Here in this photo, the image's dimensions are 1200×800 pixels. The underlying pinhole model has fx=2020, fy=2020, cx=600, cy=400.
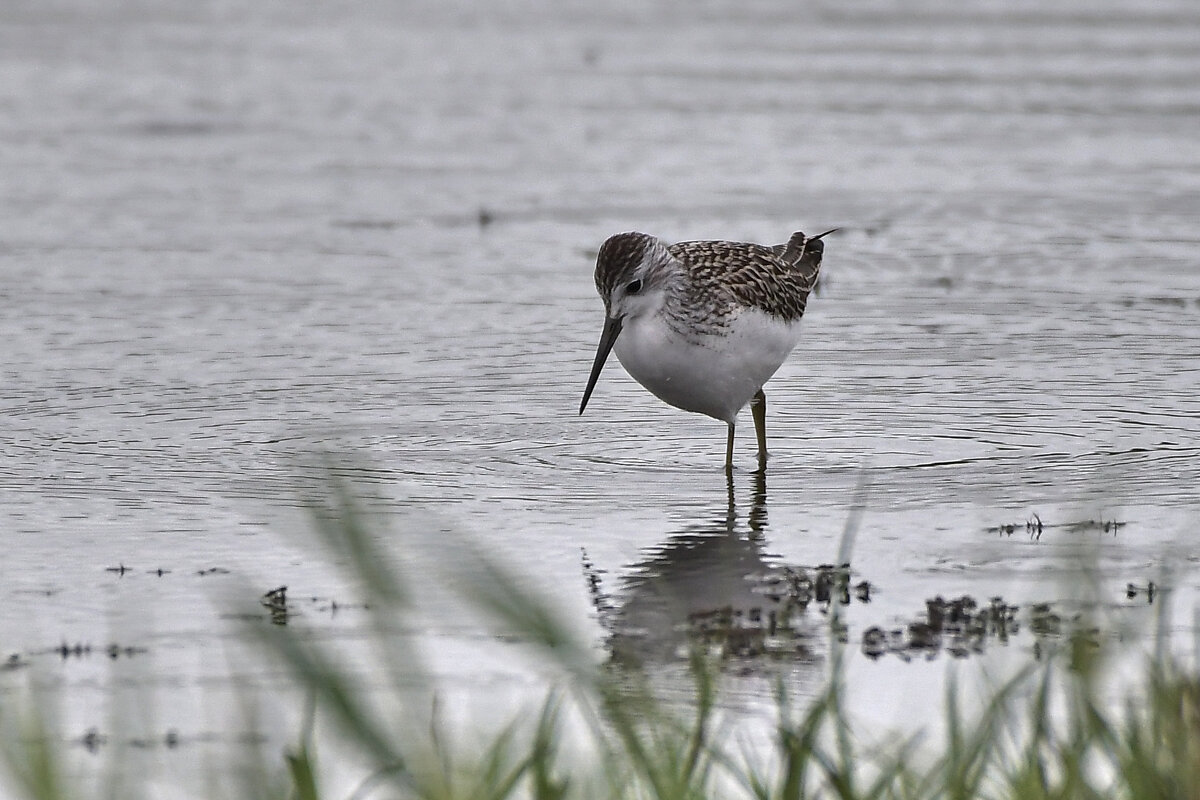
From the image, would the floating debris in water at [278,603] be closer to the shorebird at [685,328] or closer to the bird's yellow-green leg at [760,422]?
the shorebird at [685,328]

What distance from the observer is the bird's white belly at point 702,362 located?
8391 millimetres

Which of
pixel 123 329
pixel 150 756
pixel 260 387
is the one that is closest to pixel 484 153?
pixel 123 329

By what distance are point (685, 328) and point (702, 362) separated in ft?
0.54

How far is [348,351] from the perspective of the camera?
1120cm

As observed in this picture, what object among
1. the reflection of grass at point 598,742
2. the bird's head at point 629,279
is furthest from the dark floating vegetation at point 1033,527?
the reflection of grass at point 598,742

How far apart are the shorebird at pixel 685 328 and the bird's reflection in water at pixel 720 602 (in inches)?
31.7

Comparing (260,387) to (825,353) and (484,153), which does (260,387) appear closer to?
(825,353)

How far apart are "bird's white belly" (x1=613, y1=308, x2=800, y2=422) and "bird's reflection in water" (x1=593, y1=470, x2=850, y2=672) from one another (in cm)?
78

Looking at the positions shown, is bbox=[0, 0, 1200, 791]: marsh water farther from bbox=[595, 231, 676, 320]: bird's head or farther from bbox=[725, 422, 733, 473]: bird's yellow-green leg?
bbox=[595, 231, 676, 320]: bird's head

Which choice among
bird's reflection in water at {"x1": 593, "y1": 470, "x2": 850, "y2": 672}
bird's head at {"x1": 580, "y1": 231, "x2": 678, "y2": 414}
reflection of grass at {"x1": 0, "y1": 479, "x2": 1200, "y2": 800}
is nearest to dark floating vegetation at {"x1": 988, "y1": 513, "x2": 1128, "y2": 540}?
bird's reflection in water at {"x1": 593, "y1": 470, "x2": 850, "y2": 672}

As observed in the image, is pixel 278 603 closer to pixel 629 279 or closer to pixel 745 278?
pixel 629 279

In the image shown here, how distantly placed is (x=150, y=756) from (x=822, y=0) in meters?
24.3

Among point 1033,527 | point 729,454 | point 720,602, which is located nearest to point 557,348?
point 729,454

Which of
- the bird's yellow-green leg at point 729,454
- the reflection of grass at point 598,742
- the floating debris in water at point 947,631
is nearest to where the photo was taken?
the reflection of grass at point 598,742
